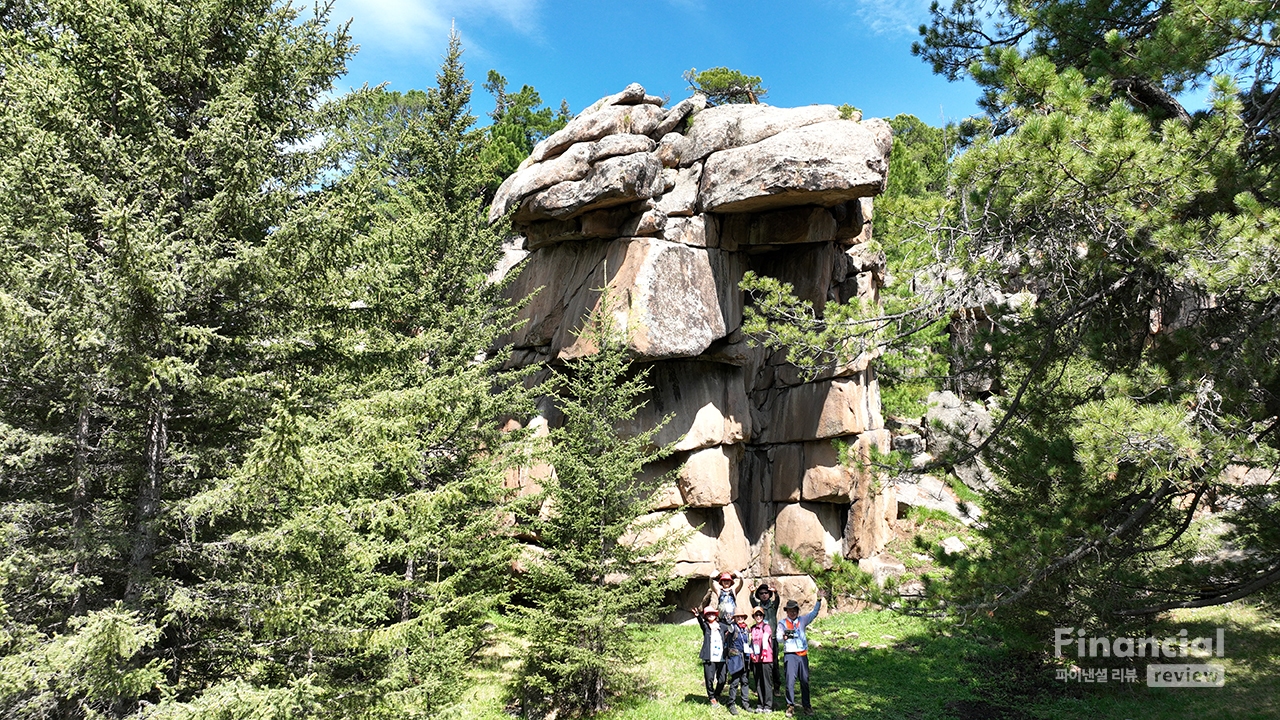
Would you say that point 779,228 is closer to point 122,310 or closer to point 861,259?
point 861,259

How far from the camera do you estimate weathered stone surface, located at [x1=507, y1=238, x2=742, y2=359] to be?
51.6 ft

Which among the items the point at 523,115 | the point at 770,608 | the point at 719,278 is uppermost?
the point at 523,115

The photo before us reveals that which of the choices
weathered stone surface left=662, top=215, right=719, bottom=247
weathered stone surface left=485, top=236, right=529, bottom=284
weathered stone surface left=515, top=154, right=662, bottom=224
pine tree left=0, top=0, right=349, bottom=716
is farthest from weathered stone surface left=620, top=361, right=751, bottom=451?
pine tree left=0, top=0, right=349, bottom=716

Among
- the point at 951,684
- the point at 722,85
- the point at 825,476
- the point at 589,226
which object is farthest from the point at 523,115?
the point at 951,684

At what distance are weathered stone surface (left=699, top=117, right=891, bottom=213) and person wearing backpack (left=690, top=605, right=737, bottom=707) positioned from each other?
32.2 ft

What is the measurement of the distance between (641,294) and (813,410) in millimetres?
6244

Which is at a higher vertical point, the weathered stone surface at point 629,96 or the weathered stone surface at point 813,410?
the weathered stone surface at point 629,96

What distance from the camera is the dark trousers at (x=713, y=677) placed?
10258 mm

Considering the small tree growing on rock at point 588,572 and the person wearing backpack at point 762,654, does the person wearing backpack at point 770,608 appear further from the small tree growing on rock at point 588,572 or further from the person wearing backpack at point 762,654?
the small tree growing on rock at point 588,572

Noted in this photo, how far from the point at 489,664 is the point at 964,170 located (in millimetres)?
11596

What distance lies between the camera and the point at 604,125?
1770 cm

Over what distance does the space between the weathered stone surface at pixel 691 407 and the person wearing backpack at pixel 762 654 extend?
6.76 metres

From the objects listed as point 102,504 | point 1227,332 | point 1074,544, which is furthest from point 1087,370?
point 102,504

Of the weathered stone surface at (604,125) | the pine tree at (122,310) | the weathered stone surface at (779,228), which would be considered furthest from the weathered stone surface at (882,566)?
the pine tree at (122,310)
